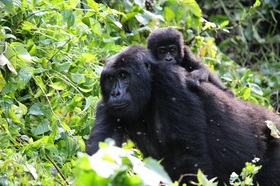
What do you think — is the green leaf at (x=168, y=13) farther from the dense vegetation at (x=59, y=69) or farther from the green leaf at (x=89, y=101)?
the green leaf at (x=89, y=101)

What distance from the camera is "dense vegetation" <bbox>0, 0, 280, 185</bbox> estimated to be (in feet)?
16.2

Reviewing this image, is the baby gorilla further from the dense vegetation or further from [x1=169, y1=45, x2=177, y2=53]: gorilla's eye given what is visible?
the dense vegetation

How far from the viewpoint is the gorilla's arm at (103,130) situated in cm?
488

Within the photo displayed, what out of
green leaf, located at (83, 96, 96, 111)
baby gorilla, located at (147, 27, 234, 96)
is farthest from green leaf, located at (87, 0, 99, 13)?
green leaf, located at (83, 96, 96, 111)

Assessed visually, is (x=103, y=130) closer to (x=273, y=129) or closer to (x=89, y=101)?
(x=89, y=101)

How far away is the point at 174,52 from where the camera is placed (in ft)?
18.6

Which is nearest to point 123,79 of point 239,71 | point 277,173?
point 277,173

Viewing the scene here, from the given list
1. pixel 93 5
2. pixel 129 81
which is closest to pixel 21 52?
pixel 129 81

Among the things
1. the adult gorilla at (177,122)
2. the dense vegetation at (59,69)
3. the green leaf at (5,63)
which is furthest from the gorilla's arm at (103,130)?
the green leaf at (5,63)

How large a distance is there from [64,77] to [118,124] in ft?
3.34

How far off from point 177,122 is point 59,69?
1.36 meters

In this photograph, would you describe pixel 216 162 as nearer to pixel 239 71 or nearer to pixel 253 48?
pixel 239 71

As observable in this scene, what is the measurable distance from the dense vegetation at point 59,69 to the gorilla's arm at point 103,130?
18 centimetres

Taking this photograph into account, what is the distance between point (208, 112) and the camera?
5066 mm
